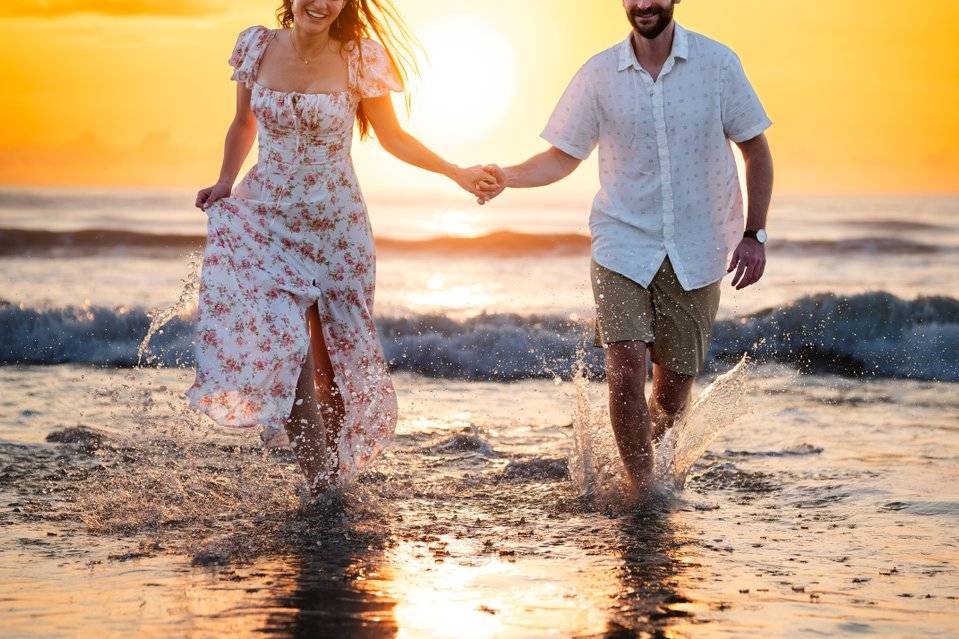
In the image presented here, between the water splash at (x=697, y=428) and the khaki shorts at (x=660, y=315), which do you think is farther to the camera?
the water splash at (x=697, y=428)

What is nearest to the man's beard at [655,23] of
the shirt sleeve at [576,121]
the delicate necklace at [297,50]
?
the shirt sleeve at [576,121]

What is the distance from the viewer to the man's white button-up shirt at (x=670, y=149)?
5.42 metres

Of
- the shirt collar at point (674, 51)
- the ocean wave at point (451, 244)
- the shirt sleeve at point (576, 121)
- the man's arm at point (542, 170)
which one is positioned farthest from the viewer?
the ocean wave at point (451, 244)

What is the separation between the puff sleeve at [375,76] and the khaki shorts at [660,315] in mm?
1119

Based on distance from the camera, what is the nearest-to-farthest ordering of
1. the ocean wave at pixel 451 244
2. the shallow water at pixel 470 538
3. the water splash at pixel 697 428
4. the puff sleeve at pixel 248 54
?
the shallow water at pixel 470 538, the puff sleeve at pixel 248 54, the water splash at pixel 697 428, the ocean wave at pixel 451 244

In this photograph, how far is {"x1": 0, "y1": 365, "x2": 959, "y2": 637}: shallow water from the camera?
13.6ft

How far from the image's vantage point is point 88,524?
17.4 feet

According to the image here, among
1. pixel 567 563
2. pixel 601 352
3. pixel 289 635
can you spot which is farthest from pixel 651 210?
pixel 601 352

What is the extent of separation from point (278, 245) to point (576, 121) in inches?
53.0

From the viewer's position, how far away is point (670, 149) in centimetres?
543

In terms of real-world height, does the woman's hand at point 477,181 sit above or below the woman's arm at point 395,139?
below

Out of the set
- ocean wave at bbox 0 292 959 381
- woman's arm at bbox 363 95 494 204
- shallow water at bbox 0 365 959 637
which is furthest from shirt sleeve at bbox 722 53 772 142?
ocean wave at bbox 0 292 959 381

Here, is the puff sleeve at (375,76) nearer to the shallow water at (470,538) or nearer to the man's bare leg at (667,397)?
the shallow water at (470,538)

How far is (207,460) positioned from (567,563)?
2571 millimetres
